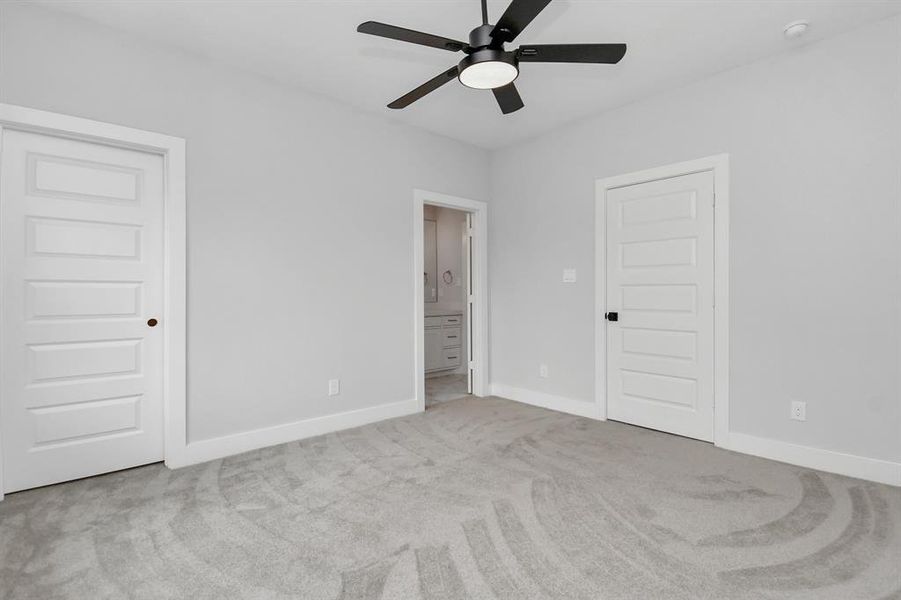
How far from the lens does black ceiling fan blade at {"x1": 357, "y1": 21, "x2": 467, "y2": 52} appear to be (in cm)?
192

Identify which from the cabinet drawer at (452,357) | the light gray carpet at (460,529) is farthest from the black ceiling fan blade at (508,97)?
the cabinet drawer at (452,357)

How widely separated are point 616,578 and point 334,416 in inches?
97.2

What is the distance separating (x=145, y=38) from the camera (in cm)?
275

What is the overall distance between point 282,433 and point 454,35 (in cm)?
299

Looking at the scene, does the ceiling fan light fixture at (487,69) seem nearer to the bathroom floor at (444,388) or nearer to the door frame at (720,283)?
the door frame at (720,283)

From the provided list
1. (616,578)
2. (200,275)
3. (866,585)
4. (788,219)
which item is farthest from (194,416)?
(788,219)

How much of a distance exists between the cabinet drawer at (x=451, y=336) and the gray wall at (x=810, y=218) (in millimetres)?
3254

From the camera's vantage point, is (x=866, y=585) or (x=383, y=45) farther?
(x=383, y=45)

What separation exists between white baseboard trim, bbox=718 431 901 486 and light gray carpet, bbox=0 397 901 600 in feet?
0.33

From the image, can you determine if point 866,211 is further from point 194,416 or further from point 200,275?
point 194,416

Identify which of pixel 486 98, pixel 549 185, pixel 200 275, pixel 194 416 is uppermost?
pixel 486 98

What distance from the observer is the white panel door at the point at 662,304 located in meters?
3.27

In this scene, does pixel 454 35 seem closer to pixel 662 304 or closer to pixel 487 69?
pixel 487 69

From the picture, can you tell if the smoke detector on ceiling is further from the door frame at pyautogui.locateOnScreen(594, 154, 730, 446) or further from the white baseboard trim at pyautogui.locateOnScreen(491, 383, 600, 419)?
the white baseboard trim at pyautogui.locateOnScreen(491, 383, 600, 419)
